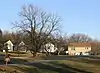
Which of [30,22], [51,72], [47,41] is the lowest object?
[51,72]

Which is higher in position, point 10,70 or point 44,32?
point 44,32

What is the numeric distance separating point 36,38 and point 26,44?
9.25 feet

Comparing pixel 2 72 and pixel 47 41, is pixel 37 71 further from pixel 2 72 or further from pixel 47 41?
pixel 47 41

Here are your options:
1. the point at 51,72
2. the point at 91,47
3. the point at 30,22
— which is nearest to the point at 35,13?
the point at 30,22

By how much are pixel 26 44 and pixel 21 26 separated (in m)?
4.41

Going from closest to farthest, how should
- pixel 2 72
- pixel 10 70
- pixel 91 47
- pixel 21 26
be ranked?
pixel 2 72 → pixel 10 70 → pixel 21 26 → pixel 91 47

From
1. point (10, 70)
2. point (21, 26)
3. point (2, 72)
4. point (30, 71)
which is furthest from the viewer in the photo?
point (21, 26)

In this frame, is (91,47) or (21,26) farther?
(91,47)

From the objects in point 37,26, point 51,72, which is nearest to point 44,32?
point 37,26

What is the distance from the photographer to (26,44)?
69.8 m

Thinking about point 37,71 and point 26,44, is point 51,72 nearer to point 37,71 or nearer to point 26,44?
point 37,71

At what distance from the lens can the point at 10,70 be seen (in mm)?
27516

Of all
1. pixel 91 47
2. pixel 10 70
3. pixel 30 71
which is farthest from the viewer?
pixel 91 47

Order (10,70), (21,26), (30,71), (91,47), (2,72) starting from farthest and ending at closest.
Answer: (91,47)
(21,26)
(30,71)
(10,70)
(2,72)
